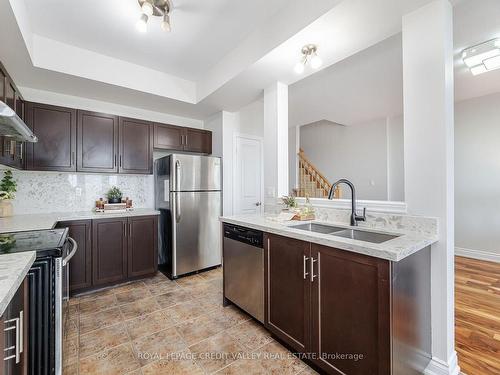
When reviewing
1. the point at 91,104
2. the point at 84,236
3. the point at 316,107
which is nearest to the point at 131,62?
the point at 91,104

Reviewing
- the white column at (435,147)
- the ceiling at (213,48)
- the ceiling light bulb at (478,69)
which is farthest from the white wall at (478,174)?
the white column at (435,147)

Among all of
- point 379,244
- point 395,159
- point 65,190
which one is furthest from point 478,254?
point 65,190

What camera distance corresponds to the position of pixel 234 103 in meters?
3.41

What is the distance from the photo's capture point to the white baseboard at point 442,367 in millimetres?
1434

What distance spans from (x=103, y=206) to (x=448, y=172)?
11.6 feet

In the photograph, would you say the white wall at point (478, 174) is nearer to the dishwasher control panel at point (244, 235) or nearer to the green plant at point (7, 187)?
the dishwasher control panel at point (244, 235)

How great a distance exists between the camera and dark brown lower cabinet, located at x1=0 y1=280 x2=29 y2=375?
2.63ft

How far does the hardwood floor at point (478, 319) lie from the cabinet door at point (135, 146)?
12.1 ft

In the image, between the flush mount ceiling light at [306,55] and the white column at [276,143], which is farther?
the white column at [276,143]

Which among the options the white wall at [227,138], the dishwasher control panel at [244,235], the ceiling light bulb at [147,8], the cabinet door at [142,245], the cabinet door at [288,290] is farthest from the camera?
the white wall at [227,138]

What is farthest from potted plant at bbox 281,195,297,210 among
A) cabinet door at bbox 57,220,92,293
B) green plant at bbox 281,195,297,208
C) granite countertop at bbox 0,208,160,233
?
cabinet door at bbox 57,220,92,293

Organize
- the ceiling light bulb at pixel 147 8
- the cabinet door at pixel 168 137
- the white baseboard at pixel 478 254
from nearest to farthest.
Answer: the ceiling light bulb at pixel 147 8
the cabinet door at pixel 168 137
the white baseboard at pixel 478 254

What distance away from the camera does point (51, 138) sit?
2.72 metres

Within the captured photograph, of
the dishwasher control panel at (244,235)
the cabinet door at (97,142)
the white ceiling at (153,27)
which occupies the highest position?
the white ceiling at (153,27)
